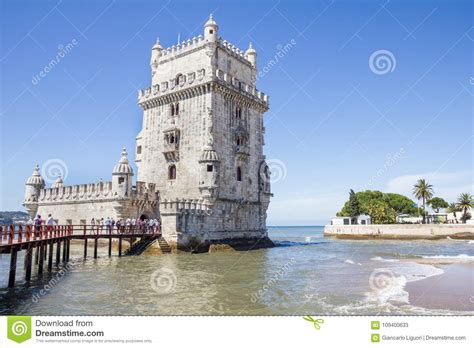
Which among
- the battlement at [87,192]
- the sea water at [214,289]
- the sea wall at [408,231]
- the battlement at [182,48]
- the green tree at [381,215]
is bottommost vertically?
the sea water at [214,289]

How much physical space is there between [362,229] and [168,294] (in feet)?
185

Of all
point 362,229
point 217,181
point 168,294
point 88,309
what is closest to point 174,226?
point 217,181

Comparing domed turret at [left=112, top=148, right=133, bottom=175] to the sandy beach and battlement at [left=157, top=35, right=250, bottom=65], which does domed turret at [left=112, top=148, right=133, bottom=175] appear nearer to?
battlement at [left=157, top=35, right=250, bottom=65]

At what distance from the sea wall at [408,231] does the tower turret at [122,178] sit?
1745 inches

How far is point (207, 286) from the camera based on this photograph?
16844 mm

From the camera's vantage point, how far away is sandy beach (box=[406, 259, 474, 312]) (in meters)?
13.0

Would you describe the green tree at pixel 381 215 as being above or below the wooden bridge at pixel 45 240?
above

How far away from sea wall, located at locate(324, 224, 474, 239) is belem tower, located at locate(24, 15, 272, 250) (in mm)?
29421

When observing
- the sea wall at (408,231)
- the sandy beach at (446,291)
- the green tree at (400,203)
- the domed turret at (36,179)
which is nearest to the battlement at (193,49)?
the domed turret at (36,179)

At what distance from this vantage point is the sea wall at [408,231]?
57.5 m

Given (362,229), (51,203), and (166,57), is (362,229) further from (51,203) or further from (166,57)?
(51,203)

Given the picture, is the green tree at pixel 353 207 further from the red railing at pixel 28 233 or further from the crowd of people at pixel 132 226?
the red railing at pixel 28 233

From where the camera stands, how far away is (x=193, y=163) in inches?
1374

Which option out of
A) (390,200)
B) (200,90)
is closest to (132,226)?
(200,90)
